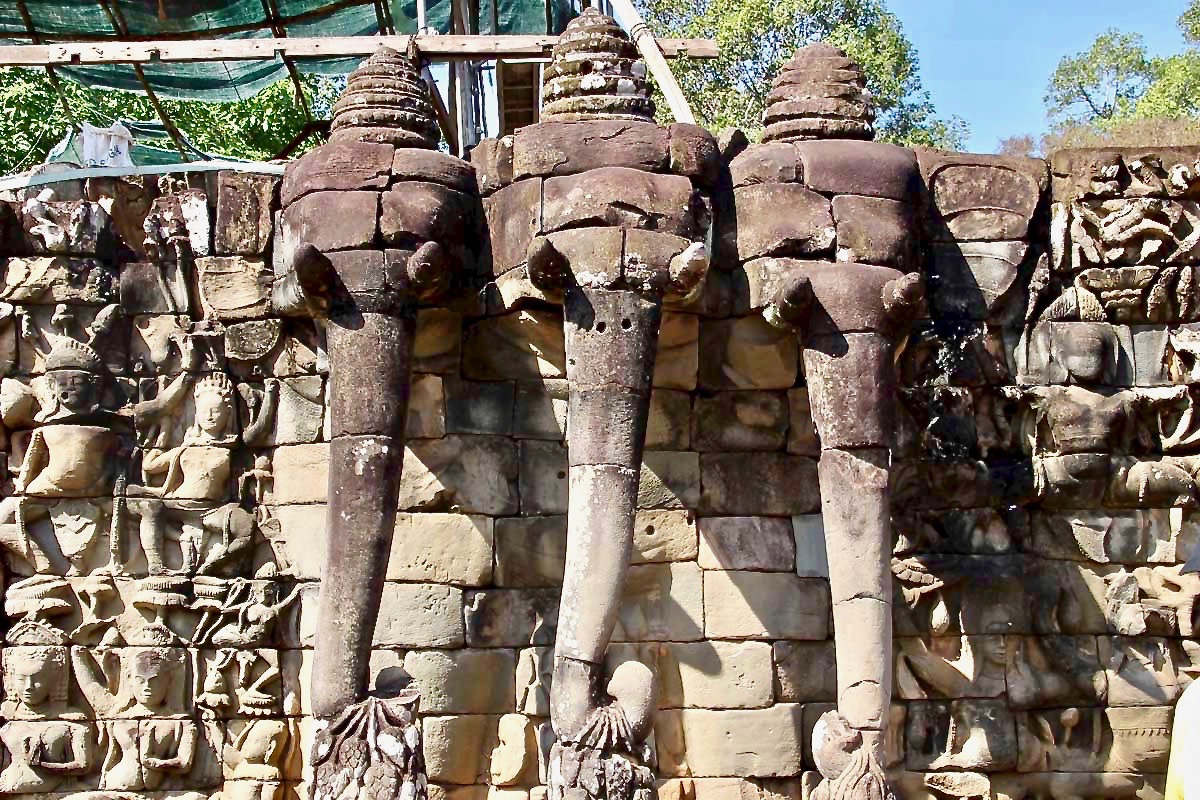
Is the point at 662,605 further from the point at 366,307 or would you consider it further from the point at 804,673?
the point at 366,307

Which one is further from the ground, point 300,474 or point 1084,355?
point 1084,355

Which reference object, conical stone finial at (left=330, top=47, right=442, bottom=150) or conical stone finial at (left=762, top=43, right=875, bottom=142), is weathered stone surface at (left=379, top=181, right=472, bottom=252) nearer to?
conical stone finial at (left=330, top=47, right=442, bottom=150)

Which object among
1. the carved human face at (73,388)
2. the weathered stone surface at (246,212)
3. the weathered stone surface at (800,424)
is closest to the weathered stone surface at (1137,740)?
the weathered stone surface at (800,424)

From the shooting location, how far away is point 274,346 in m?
8.91

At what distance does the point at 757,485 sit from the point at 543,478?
1.12m

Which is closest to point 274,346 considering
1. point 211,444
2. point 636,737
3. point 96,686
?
point 211,444

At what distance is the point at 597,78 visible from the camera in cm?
819

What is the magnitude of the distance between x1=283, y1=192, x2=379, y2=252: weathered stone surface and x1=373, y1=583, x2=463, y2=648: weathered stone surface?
1763 mm

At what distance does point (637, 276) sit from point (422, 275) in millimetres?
1049

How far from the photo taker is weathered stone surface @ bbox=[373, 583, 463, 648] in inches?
330

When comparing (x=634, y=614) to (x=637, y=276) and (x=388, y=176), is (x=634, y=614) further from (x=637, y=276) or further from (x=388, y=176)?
(x=388, y=176)

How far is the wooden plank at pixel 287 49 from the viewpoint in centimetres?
998

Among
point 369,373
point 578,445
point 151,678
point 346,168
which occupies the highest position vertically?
point 346,168

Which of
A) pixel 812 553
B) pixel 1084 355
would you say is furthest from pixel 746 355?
pixel 1084 355
